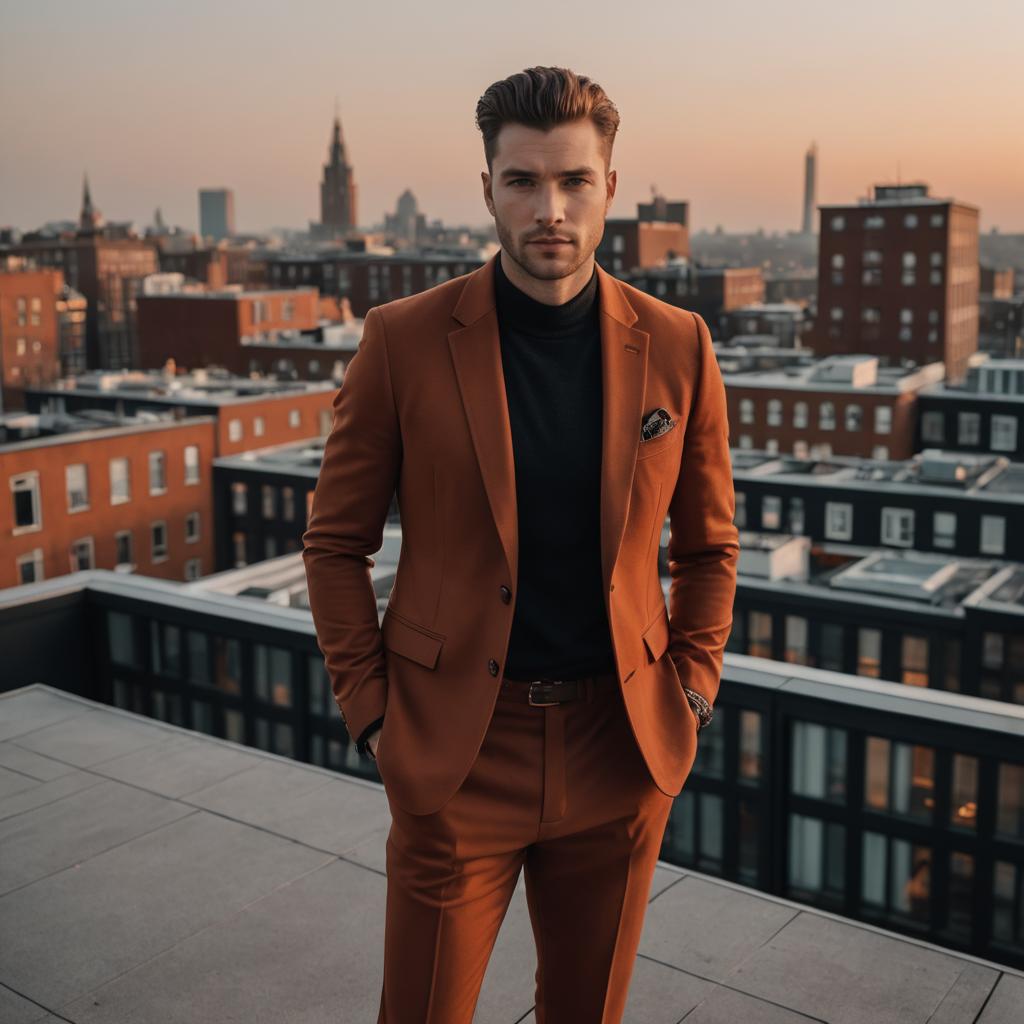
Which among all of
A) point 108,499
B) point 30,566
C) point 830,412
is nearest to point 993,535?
point 830,412

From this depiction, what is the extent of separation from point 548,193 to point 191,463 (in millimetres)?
50758

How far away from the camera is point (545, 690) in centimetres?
288

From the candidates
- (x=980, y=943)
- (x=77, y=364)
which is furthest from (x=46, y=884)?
(x=77, y=364)

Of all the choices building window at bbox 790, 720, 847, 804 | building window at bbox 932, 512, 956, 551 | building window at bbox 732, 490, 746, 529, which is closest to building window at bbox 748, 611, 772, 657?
building window at bbox 932, 512, 956, 551

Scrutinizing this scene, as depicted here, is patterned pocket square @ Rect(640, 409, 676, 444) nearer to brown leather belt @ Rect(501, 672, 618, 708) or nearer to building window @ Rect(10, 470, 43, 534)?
brown leather belt @ Rect(501, 672, 618, 708)

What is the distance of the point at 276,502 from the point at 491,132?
163 ft

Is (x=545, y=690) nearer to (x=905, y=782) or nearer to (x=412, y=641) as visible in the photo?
(x=412, y=641)

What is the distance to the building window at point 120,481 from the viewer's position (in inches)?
1838

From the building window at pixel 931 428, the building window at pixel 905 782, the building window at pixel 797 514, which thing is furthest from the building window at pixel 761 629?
the building window at pixel 905 782

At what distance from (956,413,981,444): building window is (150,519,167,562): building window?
136 feet

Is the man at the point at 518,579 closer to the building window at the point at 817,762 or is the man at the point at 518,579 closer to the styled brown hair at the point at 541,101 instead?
the styled brown hair at the point at 541,101

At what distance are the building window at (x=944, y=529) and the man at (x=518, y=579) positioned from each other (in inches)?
1859

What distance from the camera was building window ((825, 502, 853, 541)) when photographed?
163 feet

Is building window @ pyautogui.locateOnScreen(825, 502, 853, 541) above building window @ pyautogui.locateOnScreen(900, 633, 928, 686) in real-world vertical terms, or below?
above
